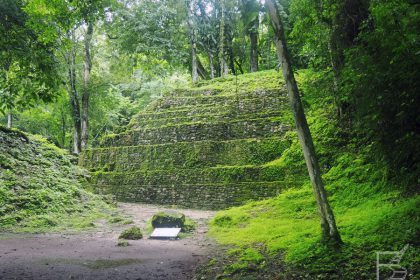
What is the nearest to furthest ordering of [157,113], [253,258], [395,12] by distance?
[395,12] → [253,258] → [157,113]

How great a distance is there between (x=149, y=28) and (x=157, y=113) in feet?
19.9

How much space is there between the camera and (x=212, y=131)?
1605 cm

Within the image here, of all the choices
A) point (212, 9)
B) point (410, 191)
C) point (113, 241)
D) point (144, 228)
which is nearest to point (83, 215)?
point (144, 228)

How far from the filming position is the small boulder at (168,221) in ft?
31.3

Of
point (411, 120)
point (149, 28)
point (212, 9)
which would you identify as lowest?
point (411, 120)

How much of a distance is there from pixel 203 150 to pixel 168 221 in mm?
5839

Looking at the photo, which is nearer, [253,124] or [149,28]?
[149,28]

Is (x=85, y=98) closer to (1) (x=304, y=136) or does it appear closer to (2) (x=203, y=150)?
(2) (x=203, y=150)

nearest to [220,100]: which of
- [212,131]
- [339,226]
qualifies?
[212,131]

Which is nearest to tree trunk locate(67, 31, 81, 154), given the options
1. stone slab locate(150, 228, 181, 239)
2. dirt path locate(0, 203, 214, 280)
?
dirt path locate(0, 203, 214, 280)

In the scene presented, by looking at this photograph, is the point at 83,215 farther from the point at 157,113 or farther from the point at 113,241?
the point at 157,113

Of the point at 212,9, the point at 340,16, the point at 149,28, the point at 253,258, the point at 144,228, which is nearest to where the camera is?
the point at 253,258

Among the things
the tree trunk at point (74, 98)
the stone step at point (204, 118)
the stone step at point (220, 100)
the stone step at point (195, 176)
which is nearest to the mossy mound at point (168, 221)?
the stone step at point (195, 176)

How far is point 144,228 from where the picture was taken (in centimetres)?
1015
